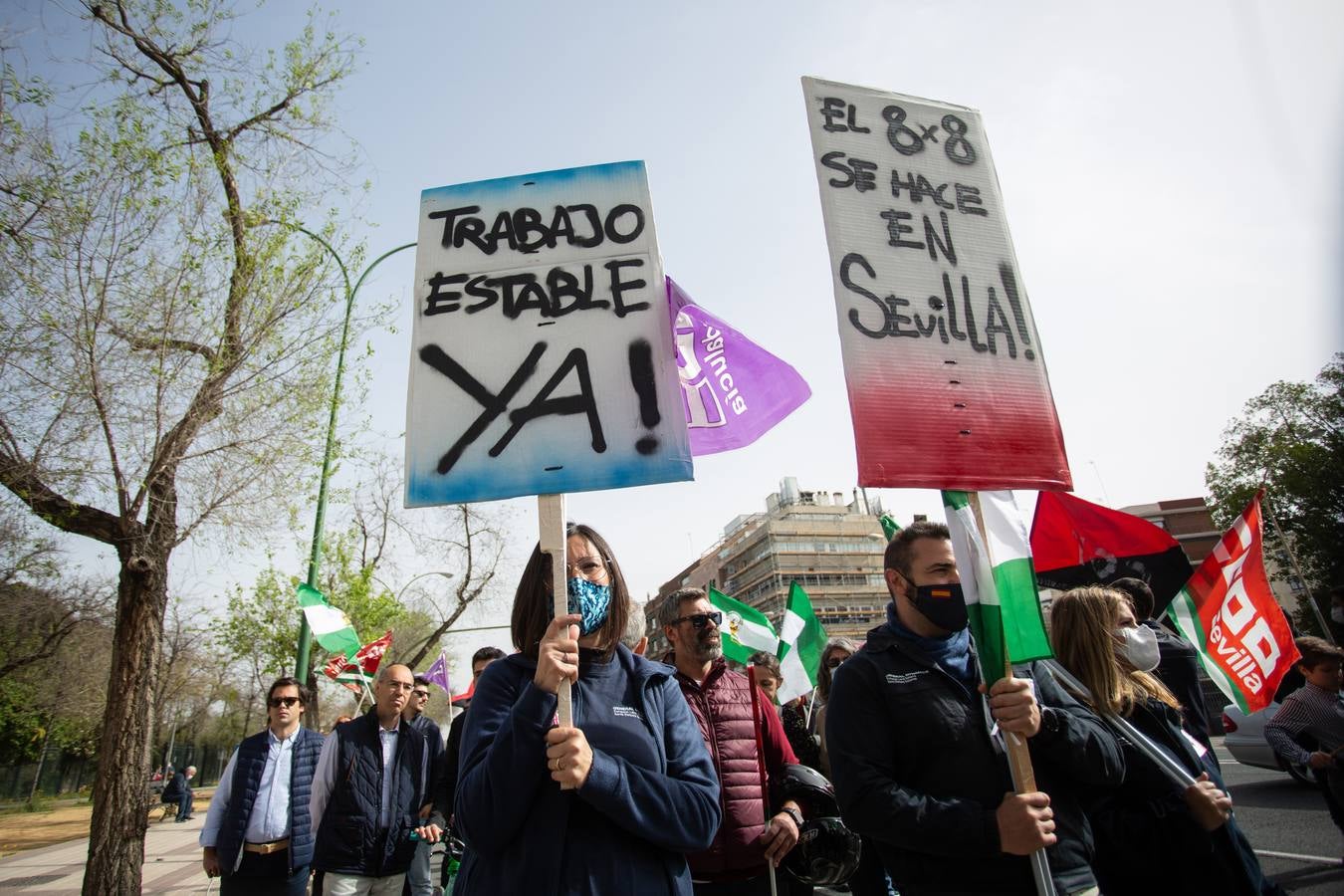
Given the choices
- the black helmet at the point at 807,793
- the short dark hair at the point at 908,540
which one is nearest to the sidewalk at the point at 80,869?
the black helmet at the point at 807,793

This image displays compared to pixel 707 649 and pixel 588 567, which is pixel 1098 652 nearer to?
pixel 707 649

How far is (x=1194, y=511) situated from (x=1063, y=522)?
65.0 meters

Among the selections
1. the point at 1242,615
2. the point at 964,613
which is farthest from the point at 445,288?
the point at 1242,615

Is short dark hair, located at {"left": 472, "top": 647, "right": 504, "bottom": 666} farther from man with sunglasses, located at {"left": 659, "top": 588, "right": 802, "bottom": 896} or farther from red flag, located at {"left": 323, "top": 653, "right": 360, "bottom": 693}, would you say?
red flag, located at {"left": 323, "top": 653, "right": 360, "bottom": 693}

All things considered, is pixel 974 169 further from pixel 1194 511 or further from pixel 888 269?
pixel 1194 511

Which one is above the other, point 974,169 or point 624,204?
point 974,169

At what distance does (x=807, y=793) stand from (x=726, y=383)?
6.81 ft

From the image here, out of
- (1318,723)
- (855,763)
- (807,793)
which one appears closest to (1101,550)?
(1318,723)

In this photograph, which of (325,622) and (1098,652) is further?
(325,622)

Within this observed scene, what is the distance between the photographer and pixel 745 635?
934 centimetres

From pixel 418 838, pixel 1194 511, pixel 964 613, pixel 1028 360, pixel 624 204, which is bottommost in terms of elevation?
pixel 418 838

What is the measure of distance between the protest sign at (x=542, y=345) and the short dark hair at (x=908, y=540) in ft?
2.84

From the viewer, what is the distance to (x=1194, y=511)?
6038 cm

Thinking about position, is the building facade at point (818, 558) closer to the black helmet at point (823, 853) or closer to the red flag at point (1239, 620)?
the red flag at point (1239, 620)
